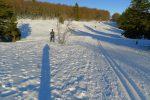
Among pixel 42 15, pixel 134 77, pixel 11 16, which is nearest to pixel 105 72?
pixel 134 77

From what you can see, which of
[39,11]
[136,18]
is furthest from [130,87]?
[39,11]

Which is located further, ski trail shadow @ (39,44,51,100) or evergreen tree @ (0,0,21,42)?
evergreen tree @ (0,0,21,42)

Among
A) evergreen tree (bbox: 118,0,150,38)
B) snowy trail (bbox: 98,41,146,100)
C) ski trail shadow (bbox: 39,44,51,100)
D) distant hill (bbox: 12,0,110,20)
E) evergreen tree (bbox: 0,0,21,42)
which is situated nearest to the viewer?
ski trail shadow (bbox: 39,44,51,100)

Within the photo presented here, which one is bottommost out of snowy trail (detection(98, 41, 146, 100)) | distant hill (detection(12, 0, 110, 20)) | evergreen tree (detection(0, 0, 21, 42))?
snowy trail (detection(98, 41, 146, 100))

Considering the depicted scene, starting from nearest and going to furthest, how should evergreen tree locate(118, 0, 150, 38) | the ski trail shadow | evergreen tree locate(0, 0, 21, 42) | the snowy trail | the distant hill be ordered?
1. the ski trail shadow
2. the snowy trail
3. evergreen tree locate(0, 0, 21, 42)
4. evergreen tree locate(118, 0, 150, 38)
5. the distant hill

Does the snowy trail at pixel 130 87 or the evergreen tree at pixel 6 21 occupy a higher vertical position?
the evergreen tree at pixel 6 21

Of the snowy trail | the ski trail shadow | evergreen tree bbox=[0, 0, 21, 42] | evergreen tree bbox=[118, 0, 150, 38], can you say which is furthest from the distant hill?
the ski trail shadow

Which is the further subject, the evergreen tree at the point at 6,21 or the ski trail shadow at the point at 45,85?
the evergreen tree at the point at 6,21

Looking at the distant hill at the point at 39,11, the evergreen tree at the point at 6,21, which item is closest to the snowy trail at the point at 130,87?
the evergreen tree at the point at 6,21

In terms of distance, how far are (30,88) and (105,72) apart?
5583 millimetres

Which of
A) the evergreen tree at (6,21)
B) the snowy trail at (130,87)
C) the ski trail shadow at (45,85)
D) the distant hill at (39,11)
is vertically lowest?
the snowy trail at (130,87)

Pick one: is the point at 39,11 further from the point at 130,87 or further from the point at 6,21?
the point at 130,87

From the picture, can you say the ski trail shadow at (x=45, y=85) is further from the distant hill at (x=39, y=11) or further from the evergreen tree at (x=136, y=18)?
the distant hill at (x=39, y=11)

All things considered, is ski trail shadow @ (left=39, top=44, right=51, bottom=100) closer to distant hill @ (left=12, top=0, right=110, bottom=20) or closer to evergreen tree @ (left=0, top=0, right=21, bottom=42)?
evergreen tree @ (left=0, top=0, right=21, bottom=42)
